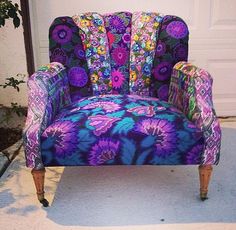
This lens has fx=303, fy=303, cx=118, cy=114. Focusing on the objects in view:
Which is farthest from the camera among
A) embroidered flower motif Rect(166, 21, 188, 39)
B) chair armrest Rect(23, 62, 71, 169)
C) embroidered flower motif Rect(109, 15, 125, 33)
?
embroidered flower motif Rect(109, 15, 125, 33)

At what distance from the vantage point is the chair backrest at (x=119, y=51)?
5.59 ft

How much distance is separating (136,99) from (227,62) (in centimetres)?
116

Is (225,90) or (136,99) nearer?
(136,99)

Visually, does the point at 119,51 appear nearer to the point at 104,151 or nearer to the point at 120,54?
the point at 120,54

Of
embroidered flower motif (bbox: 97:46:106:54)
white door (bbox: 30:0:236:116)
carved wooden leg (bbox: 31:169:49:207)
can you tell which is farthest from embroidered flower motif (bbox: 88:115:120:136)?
white door (bbox: 30:0:236:116)

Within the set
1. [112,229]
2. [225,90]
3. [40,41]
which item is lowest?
[112,229]

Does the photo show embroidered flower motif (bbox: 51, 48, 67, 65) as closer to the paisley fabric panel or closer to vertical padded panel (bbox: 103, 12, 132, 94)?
vertical padded panel (bbox: 103, 12, 132, 94)

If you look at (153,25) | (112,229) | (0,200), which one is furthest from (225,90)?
(0,200)

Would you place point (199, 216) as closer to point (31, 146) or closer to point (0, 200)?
point (31, 146)

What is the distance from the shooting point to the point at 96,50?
1751mm

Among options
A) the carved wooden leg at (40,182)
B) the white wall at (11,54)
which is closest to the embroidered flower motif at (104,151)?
the carved wooden leg at (40,182)

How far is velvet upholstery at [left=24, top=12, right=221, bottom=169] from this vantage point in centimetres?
126

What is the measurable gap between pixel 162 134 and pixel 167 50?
0.63 meters

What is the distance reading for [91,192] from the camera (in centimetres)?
152
